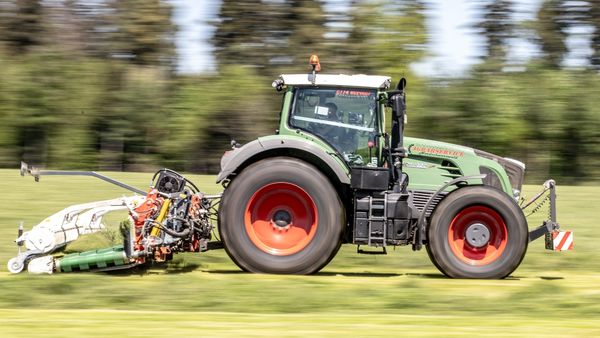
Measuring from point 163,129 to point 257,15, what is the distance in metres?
4.81

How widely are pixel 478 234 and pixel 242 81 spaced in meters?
19.9

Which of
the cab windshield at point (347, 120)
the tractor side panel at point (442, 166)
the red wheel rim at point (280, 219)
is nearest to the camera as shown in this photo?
the red wheel rim at point (280, 219)

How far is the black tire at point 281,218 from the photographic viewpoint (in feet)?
28.0

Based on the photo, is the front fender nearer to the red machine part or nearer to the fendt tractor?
the fendt tractor

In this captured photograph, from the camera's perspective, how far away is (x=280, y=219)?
28.8ft

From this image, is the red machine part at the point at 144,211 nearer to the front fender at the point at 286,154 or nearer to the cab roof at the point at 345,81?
the front fender at the point at 286,154

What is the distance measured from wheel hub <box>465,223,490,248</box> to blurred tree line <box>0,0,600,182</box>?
60.4 ft

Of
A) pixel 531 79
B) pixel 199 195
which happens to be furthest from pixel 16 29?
pixel 199 195

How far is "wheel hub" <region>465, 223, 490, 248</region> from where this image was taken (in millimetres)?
8664

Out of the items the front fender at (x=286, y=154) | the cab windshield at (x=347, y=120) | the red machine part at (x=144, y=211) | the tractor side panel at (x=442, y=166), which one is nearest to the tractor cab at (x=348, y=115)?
the cab windshield at (x=347, y=120)

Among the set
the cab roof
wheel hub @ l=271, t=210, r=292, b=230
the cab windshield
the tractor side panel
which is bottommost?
wheel hub @ l=271, t=210, r=292, b=230

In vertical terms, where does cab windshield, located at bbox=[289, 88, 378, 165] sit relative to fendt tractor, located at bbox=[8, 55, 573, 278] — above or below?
above

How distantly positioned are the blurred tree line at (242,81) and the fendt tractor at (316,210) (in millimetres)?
18439

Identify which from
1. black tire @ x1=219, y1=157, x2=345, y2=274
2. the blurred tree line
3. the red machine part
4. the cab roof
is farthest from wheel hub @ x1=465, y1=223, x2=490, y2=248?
the blurred tree line
